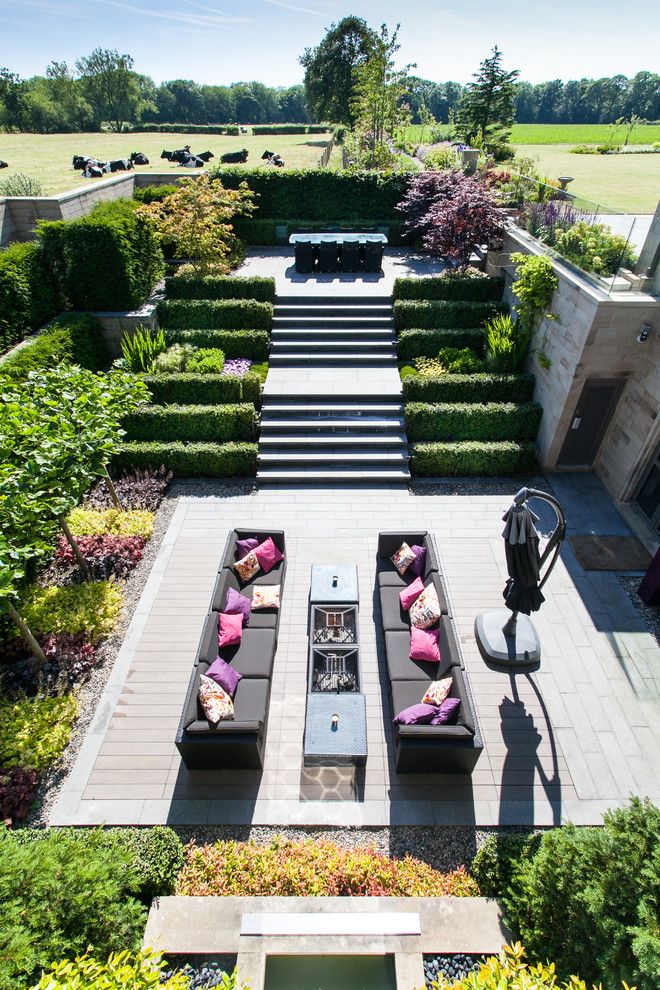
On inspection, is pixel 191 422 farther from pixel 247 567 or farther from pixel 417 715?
pixel 417 715

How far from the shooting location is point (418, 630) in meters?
8.68

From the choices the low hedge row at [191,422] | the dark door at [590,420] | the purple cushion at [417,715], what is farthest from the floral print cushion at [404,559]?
the dark door at [590,420]

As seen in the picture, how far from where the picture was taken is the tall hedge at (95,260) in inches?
623

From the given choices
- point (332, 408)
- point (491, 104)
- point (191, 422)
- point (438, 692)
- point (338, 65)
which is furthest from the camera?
point (338, 65)

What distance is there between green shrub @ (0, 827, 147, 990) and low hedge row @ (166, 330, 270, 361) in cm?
1340

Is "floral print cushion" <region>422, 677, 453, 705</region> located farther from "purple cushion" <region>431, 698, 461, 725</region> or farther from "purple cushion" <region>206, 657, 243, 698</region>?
"purple cushion" <region>206, 657, 243, 698</region>

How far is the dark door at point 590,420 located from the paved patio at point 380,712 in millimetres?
2442

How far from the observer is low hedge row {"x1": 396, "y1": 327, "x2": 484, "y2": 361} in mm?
15820

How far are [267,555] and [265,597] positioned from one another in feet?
3.28

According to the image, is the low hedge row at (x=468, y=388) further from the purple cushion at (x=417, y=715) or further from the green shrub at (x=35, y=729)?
the green shrub at (x=35, y=729)

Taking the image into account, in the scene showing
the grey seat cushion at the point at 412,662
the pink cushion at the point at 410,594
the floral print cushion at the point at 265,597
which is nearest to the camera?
the grey seat cushion at the point at 412,662

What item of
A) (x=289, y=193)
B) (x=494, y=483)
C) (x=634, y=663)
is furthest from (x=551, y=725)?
(x=289, y=193)

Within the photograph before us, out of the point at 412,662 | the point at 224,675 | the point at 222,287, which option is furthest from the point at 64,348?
the point at 412,662

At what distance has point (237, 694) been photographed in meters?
8.00
